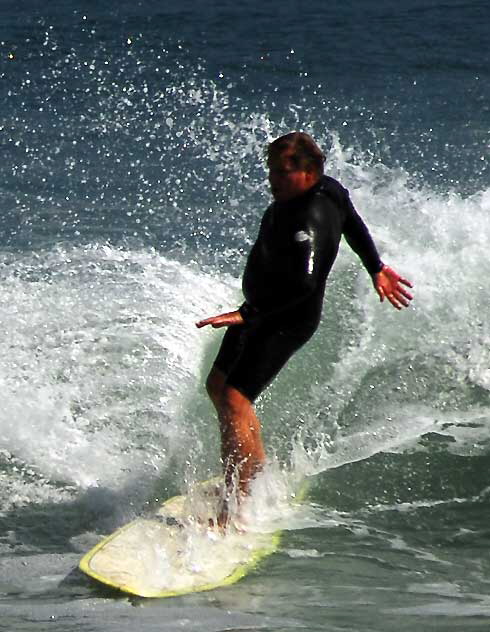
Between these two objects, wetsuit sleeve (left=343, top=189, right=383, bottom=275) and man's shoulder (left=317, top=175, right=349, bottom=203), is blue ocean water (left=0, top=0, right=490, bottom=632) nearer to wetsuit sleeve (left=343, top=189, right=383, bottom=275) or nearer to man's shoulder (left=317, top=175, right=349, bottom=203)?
wetsuit sleeve (left=343, top=189, right=383, bottom=275)

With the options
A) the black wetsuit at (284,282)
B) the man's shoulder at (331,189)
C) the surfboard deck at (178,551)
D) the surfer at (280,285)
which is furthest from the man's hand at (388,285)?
the surfboard deck at (178,551)

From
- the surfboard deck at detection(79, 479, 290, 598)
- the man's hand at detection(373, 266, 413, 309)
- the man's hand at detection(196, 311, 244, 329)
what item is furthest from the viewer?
the man's hand at detection(373, 266, 413, 309)

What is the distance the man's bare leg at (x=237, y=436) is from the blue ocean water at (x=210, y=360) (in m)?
0.28

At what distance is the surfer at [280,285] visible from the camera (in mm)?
4773

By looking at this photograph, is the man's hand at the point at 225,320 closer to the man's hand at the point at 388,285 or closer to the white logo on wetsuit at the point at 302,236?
the white logo on wetsuit at the point at 302,236

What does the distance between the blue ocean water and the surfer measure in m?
0.46

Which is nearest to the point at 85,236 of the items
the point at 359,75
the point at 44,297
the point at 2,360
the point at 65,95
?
the point at 44,297

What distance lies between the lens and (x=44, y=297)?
720 centimetres

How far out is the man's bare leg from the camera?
16.3ft

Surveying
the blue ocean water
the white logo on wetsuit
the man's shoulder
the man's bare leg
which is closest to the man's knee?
the man's bare leg

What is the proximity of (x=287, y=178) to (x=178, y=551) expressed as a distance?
4.98 feet

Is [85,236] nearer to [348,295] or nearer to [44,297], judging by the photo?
[44,297]

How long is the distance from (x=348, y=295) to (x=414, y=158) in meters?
4.39

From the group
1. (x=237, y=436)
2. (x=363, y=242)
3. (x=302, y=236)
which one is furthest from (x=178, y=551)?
(x=363, y=242)
